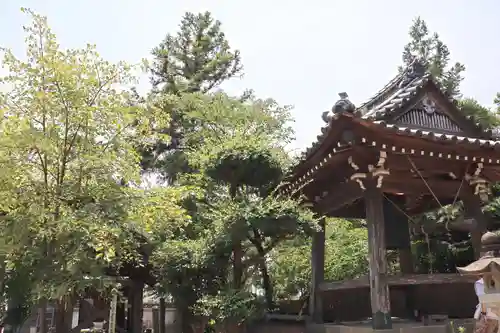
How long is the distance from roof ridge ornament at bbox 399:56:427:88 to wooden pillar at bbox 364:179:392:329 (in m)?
3.32

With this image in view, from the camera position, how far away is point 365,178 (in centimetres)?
807

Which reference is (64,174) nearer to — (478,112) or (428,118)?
(428,118)

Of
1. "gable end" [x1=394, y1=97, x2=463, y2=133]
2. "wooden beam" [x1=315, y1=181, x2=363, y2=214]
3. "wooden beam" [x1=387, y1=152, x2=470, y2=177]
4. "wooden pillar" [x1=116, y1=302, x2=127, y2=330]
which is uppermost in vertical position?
"gable end" [x1=394, y1=97, x2=463, y2=133]

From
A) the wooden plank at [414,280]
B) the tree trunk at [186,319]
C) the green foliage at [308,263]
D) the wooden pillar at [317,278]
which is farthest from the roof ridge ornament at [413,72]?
the tree trunk at [186,319]

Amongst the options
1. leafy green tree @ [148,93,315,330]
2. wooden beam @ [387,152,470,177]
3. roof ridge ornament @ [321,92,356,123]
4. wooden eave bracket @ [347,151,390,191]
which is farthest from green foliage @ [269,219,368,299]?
roof ridge ornament @ [321,92,356,123]

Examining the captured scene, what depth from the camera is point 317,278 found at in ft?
32.7

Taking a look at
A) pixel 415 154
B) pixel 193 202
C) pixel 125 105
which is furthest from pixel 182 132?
pixel 415 154

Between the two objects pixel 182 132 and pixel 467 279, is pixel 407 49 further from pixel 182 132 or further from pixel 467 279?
pixel 467 279

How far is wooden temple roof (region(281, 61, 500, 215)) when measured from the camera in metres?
7.25

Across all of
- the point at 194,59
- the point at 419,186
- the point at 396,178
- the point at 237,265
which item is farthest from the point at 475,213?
the point at 194,59

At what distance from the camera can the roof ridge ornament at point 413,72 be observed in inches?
393

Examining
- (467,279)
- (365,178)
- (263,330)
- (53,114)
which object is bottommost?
→ (263,330)

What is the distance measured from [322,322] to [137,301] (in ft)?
19.0

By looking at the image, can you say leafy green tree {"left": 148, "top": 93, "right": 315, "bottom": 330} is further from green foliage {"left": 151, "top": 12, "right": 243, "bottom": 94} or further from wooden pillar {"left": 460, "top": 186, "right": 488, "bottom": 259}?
green foliage {"left": 151, "top": 12, "right": 243, "bottom": 94}
